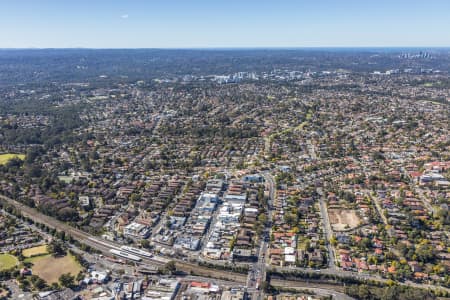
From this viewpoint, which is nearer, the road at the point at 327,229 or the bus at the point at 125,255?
the road at the point at 327,229

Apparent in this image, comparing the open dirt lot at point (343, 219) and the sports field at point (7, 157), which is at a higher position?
the sports field at point (7, 157)

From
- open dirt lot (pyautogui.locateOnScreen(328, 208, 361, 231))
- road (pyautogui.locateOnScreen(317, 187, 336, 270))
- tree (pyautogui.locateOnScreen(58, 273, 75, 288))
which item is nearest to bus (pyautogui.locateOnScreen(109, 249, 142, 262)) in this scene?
tree (pyautogui.locateOnScreen(58, 273, 75, 288))

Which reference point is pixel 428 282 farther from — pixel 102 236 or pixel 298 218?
pixel 102 236

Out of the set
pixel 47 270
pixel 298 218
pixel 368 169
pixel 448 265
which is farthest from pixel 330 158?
pixel 47 270

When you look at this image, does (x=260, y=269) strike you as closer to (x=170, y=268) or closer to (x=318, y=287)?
(x=318, y=287)

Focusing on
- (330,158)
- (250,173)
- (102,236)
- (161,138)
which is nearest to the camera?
(102,236)

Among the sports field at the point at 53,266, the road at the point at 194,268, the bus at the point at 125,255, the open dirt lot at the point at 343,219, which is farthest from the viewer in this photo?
the open dirt lot at the point at 343,219

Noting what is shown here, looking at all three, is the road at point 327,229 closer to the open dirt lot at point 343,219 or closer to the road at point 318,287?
the open dirt lot at point 343,219

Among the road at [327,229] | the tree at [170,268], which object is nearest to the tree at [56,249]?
the tree at [170,268]

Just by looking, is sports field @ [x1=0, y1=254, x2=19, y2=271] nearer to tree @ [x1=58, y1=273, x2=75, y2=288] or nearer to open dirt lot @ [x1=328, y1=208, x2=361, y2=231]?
tree @ [x1=58, y1=273, x2=75, y2=288]
